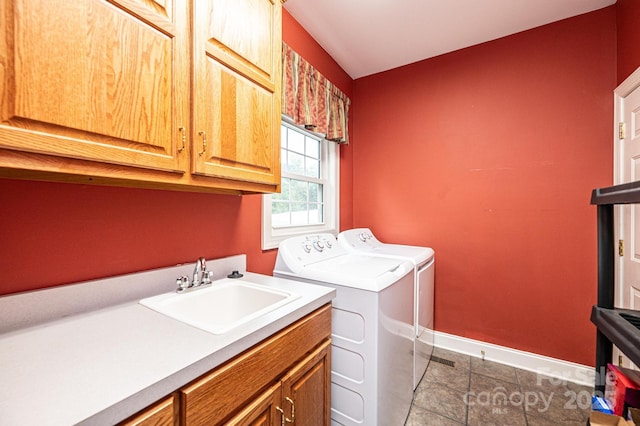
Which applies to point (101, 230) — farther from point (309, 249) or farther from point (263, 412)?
point (309, 249)

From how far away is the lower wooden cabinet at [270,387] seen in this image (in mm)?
655

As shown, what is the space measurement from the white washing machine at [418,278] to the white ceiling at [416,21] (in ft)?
5.53

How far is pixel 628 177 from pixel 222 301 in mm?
2625

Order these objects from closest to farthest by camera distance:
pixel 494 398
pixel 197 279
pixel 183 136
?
pixel 183 136
pixel 197 279
pixel 494 398

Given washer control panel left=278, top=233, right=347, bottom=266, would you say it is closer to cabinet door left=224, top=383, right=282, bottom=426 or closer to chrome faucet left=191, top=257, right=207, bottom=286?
chrome faucet left=191, top=257, right=207, bottom=286

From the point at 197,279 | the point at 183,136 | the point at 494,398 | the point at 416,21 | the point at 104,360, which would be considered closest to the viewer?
the point at 104,360

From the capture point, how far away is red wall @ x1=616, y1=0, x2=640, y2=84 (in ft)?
5.22

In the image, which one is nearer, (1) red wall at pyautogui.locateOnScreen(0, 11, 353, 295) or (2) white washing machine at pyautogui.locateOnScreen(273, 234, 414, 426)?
(1) red wall at pyautogui.locateOnScreen(0, 11, 353, 295)

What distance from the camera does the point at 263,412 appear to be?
2.85 feet

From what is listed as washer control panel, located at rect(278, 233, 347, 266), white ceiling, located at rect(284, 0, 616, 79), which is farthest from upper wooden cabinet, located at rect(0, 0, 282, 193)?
white ceiling, located at rect(284, 0, 616, 79)

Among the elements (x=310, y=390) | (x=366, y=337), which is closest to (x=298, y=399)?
(x=310, y=390)

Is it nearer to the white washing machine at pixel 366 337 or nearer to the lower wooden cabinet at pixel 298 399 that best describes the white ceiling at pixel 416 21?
the white washing machine at pixel 366 337

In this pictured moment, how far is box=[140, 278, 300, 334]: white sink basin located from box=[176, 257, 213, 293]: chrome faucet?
0.11 ft

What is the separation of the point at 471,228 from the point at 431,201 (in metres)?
0.41
